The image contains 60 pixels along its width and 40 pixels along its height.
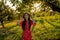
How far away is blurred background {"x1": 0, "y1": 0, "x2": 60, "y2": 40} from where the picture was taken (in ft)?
12.1

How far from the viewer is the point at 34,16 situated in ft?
12.2

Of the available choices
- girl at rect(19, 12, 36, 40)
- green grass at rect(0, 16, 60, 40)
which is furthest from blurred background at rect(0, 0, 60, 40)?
girl at rect(19, 12, 36, 40)

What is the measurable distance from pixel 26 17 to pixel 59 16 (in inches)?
32.8

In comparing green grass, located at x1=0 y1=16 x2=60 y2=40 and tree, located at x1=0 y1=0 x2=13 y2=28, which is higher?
tree, located at x1=0 y1=0 x2=13 y2=28

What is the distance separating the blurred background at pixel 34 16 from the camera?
369 cm

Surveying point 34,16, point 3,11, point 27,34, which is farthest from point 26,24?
point 3,11

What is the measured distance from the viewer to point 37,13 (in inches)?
150

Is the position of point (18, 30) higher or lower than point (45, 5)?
lower

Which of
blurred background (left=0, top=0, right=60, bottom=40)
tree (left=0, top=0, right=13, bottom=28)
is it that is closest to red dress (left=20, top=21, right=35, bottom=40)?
blurred background (left=0, top=0, right=60, bottom=40)

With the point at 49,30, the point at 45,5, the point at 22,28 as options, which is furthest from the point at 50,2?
the point at 22,28

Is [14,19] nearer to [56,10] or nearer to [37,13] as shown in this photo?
[37,13]

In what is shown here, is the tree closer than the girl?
No

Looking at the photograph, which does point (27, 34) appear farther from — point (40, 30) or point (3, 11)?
point (3, 11)

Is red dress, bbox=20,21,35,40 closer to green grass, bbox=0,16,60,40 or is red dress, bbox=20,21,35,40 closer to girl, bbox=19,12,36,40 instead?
girl, bbox=19,12,36,40
